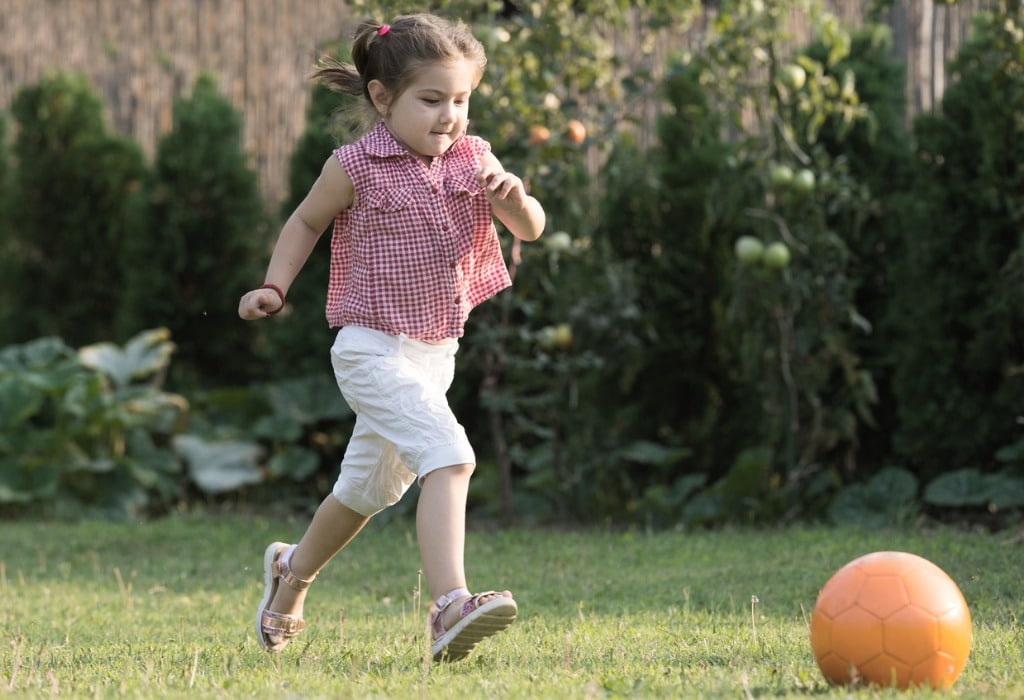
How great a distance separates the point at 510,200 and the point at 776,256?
9.19 feet

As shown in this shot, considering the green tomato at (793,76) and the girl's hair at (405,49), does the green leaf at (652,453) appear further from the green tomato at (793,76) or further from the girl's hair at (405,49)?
the girl's hair at (405,49)

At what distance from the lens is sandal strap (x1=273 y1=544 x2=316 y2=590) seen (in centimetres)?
348

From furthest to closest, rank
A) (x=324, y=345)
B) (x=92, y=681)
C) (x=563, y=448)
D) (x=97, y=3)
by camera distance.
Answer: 1. (x=97, y=3)
2. (x=324, y=345)
3. (x=563, y=448)
4. (x=92, y=681)

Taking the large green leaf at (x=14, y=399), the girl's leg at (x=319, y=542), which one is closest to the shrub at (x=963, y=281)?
the girl's leg at (x=319, y=542)

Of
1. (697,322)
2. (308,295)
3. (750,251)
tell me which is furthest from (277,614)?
(308,295)

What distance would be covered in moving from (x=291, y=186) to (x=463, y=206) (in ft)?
15.3

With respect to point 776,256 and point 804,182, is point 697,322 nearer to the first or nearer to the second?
point 776,256

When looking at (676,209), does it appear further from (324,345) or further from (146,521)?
(146,521)

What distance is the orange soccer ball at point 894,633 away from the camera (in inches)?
104

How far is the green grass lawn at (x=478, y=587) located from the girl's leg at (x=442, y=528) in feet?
0.66

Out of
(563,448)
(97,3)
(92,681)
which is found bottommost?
(563,448)

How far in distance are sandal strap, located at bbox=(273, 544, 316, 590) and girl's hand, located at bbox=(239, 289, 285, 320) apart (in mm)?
657

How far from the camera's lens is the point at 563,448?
6.72 m

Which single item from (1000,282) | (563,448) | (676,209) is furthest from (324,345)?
(1000,282)
